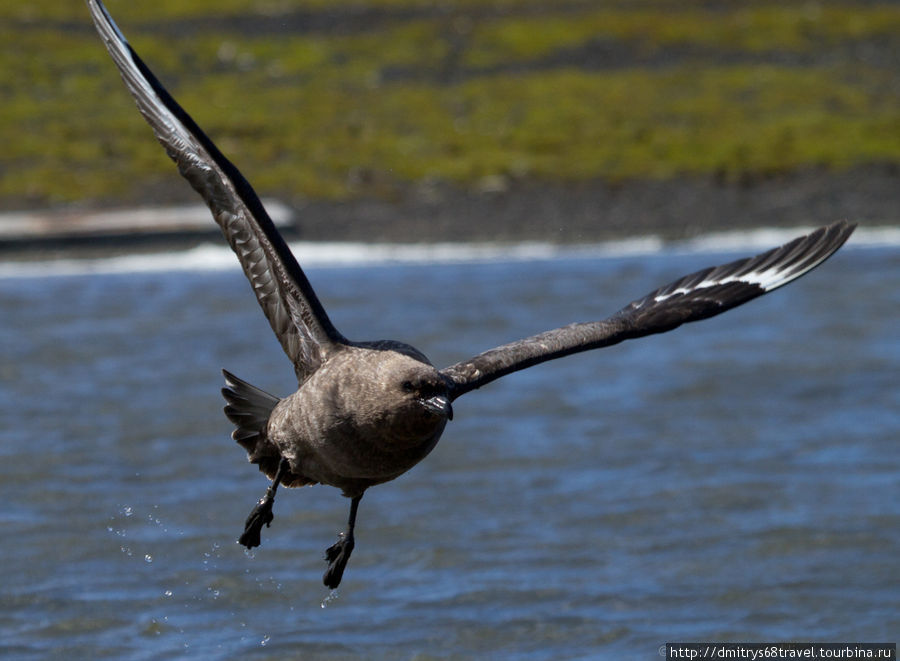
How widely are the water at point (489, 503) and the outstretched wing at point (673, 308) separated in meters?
1.65

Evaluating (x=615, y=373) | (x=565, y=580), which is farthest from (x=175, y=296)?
(x=565, y=580)

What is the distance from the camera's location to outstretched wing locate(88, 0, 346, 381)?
6.72 metres

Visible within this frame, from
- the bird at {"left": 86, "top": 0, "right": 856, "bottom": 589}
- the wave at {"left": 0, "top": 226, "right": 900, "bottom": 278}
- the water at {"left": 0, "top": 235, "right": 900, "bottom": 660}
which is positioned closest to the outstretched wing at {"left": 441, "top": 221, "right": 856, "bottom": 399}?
the bird at {"left": 86, "top": 0, "right": 856, "bottom": 589}

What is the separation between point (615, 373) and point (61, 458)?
5780 mm

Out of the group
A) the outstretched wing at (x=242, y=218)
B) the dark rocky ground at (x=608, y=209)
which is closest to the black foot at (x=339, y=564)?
the outstretched wing at (x=242, y=218)

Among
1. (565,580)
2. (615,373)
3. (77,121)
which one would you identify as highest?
(77,121)

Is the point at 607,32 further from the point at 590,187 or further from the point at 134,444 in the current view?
the point at 134,444

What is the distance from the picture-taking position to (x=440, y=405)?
6000mm

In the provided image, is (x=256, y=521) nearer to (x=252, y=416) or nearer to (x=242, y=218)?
(x=252, y=416)

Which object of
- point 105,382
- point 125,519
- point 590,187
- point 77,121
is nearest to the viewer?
point 125,519

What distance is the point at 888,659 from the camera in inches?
301

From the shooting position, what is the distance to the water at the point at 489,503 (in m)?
8.22

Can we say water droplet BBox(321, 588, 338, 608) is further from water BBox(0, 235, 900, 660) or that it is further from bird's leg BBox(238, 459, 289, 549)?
bird's leg BBox(238, 459, 289, 549)

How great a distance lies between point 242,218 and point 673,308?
7.68ft
